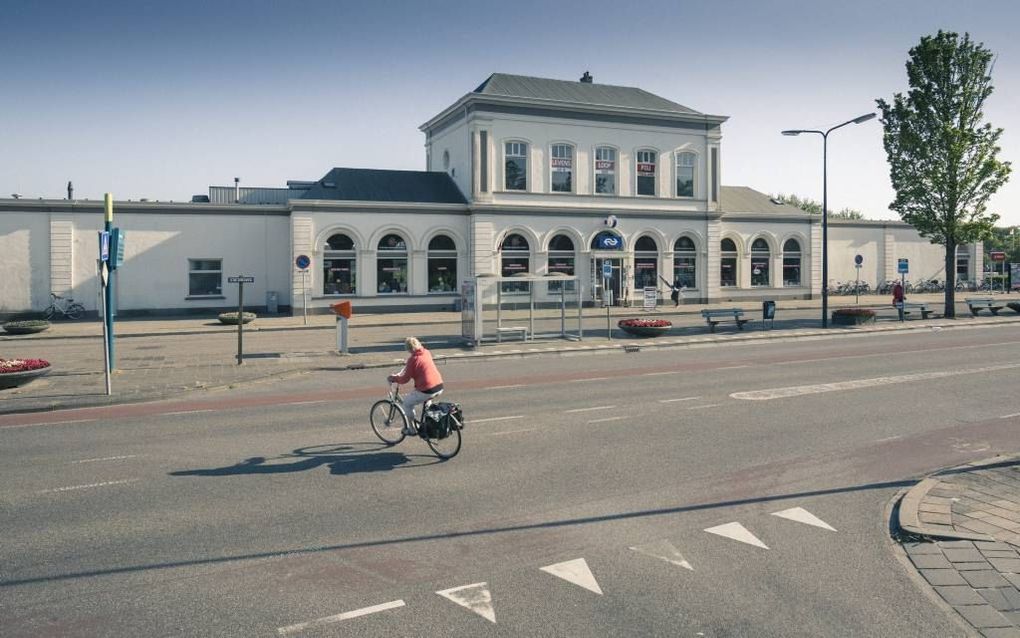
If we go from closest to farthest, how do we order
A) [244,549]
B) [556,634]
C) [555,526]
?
[556,634] → [244,549] → [555,526]

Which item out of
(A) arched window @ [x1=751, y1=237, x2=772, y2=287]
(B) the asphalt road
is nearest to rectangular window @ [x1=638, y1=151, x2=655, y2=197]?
(A) arched window @ [x1=751, y1=237, x2=772, y2=287]

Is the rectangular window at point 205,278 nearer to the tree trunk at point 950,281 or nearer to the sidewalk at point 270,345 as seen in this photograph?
the sidewalk at point 270,345

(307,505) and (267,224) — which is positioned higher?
(267,224)

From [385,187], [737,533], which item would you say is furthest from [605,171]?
[737,533]

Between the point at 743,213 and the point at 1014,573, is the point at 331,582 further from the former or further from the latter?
the point at 743,213

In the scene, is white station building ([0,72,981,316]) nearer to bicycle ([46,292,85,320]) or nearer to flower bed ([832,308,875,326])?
bicycle ([46,292,85,320])

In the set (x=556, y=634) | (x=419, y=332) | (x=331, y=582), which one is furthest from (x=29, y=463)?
(x=419, y=332)

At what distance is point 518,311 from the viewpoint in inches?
1618

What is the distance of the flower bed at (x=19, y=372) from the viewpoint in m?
15.7

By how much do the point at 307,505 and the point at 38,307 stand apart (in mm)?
33372

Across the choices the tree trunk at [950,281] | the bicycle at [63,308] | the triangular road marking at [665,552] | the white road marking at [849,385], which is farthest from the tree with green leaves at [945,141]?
the bicycle at [63,308]

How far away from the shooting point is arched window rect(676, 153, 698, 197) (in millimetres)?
43906

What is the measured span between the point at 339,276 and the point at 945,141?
27935mm

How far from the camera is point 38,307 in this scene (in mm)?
34844
